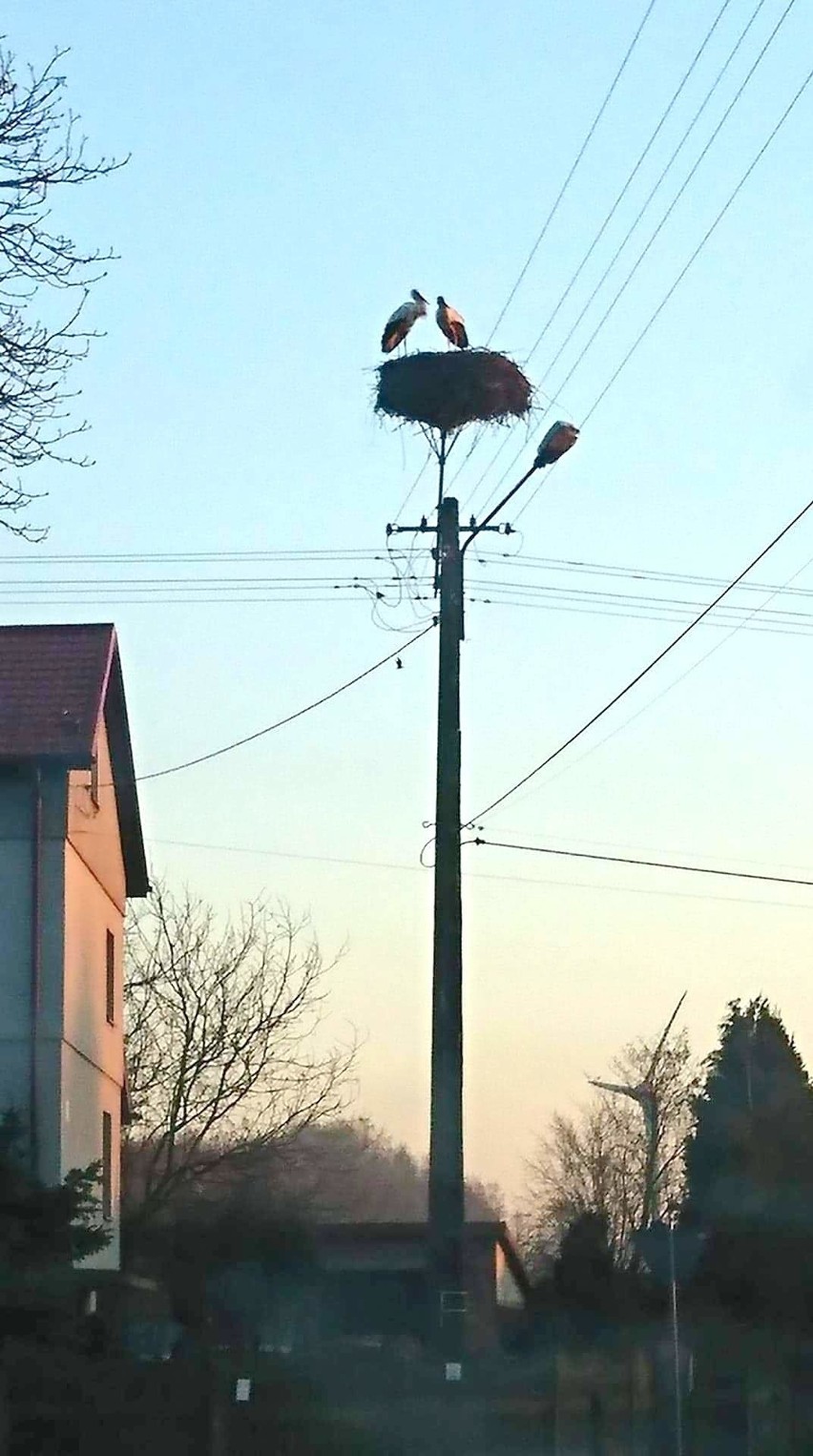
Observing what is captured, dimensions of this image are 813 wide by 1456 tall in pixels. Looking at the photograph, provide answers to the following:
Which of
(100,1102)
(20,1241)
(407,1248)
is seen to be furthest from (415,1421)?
(407,1248)

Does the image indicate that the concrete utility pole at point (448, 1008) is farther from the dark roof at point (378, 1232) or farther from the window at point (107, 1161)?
the dark roof at point (378, 1232)

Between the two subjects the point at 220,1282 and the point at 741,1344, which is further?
the point at 220,1282

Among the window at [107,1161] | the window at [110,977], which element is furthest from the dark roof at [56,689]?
the window at [107,1161]

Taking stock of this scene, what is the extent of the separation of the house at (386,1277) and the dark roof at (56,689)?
40.8 feet

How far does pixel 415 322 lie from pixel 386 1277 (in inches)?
711

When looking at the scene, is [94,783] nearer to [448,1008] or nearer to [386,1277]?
[448,1008]

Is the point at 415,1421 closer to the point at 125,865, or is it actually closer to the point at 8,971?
the point at 8,971

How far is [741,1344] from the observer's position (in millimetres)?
21594

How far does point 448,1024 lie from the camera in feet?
59.9

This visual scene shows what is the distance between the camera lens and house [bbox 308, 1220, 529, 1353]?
31.8 metres

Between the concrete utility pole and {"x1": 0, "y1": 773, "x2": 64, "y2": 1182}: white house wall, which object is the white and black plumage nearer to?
the concrete utility pole

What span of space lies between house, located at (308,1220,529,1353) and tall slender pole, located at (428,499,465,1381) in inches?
493

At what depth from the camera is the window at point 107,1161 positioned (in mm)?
23406

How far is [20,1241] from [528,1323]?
532 inches
